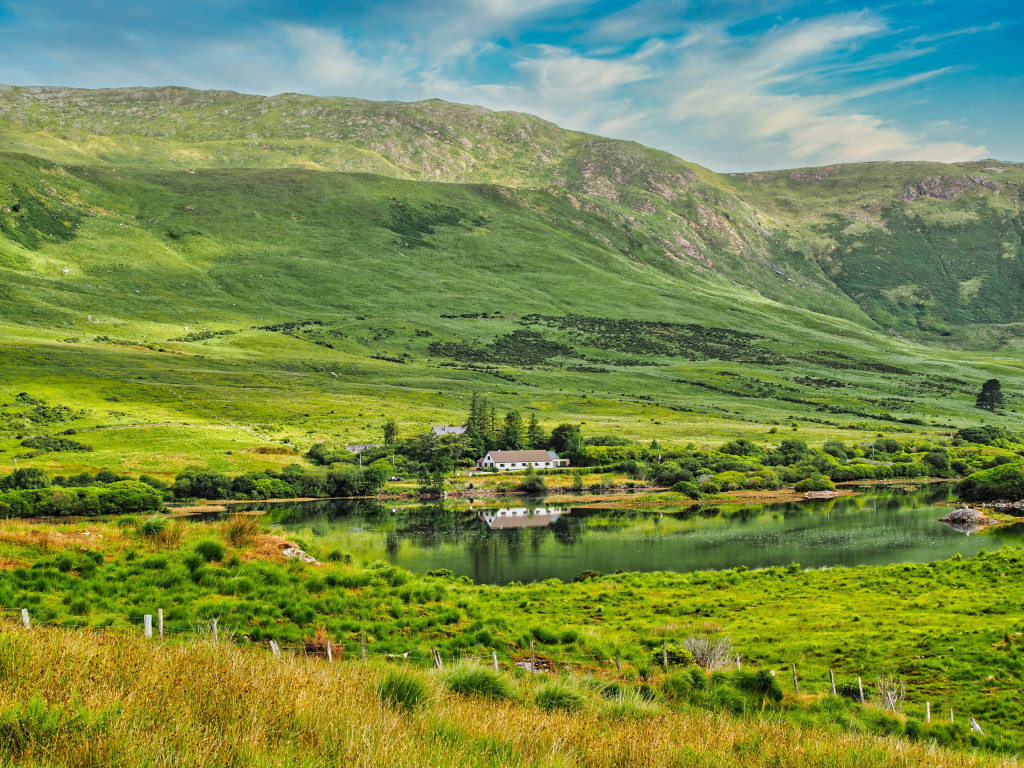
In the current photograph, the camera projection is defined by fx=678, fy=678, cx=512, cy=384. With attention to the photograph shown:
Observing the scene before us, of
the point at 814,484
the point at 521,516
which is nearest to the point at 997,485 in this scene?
the point at 814,484

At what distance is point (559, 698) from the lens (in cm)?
916

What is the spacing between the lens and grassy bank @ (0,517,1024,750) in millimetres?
13977

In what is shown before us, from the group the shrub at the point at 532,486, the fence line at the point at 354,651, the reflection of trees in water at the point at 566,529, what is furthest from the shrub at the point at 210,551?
the shrub at the point at 532,486

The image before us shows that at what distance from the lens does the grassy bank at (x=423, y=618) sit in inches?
550

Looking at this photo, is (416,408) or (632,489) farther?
(416,408)

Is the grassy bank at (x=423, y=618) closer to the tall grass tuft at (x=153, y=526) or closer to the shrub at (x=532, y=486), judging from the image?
the tall grass tuft at (x=153, y=526)

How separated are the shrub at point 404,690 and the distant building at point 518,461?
9737cm

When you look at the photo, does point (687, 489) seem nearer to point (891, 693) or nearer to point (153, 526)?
point (891, 693)

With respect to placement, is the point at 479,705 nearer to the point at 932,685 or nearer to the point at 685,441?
the point at 932,685

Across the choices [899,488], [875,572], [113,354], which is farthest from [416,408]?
[875,572]

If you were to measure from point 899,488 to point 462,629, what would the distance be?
3637 inches

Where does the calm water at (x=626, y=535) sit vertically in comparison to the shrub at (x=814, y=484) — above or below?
above

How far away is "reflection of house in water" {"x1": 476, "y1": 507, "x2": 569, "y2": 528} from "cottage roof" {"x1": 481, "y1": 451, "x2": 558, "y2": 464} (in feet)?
86.9

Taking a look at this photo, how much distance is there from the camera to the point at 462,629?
57.2 ft
